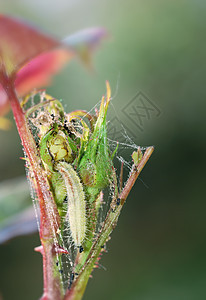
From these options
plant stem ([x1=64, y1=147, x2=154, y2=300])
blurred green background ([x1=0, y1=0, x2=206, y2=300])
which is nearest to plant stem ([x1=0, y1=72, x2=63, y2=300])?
plant stem ([x1=64, y1=147, x2=154, y2=300])

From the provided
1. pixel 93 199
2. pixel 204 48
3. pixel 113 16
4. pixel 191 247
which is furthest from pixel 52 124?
pixel 113 16

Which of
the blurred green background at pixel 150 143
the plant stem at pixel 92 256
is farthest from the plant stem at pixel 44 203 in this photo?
the blurred green background at pixel 150 143

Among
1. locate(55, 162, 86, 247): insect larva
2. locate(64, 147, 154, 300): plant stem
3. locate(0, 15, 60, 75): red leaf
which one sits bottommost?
locate(64, 147, 154, 300): plant stem

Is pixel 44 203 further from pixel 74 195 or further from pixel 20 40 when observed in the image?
pixel 20 40

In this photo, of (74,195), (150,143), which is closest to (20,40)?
(74,195)

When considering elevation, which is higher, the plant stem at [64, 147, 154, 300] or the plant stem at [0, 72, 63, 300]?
the plant stem at [0, 72, 63, 300]

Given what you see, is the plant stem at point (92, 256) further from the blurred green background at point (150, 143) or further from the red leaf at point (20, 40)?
the blurred green background at point (150, 143)

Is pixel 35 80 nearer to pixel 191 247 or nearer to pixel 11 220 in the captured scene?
pixel 11 220

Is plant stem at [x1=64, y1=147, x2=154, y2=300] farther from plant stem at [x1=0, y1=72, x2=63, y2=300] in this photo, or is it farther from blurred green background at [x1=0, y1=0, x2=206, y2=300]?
blurred green background at [x1=0, y1=0, x2=206, y2=300]
